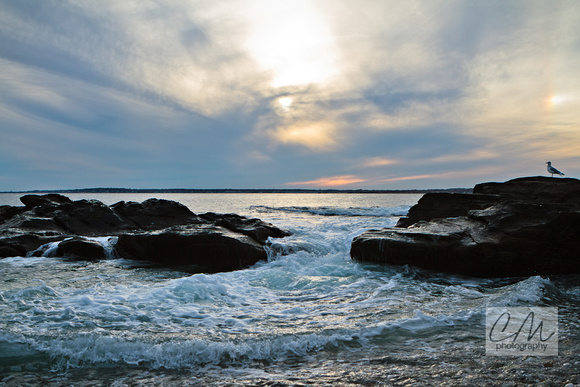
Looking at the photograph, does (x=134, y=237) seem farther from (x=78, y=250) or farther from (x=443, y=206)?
(x=443, y=206)

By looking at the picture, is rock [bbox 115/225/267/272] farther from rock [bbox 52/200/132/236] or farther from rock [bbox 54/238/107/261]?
rock [bbox 52/200/132/236]

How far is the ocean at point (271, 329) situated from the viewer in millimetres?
3883

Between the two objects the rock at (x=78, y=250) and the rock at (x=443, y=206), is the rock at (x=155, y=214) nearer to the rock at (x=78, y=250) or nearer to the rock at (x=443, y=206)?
the rock at (x=78, y=250)

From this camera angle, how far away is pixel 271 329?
539 cm

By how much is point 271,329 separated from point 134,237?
913 centimetres

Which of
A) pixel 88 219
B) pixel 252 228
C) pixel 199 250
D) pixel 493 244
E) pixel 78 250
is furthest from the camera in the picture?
pixel 88 219

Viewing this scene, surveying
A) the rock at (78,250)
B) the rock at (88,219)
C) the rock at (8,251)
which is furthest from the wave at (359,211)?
the rock at (8,251)

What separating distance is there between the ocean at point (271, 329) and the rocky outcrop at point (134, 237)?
7.34 feet

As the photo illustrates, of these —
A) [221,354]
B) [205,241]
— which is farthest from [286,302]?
[205,241]

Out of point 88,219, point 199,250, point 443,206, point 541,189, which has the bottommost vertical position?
point 199,250

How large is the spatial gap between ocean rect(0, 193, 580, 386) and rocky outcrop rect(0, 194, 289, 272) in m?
2.24

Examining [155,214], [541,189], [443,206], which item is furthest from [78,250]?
[541,189]

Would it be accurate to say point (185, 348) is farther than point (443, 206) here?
No

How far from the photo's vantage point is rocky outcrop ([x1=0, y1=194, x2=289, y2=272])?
1160 cm
